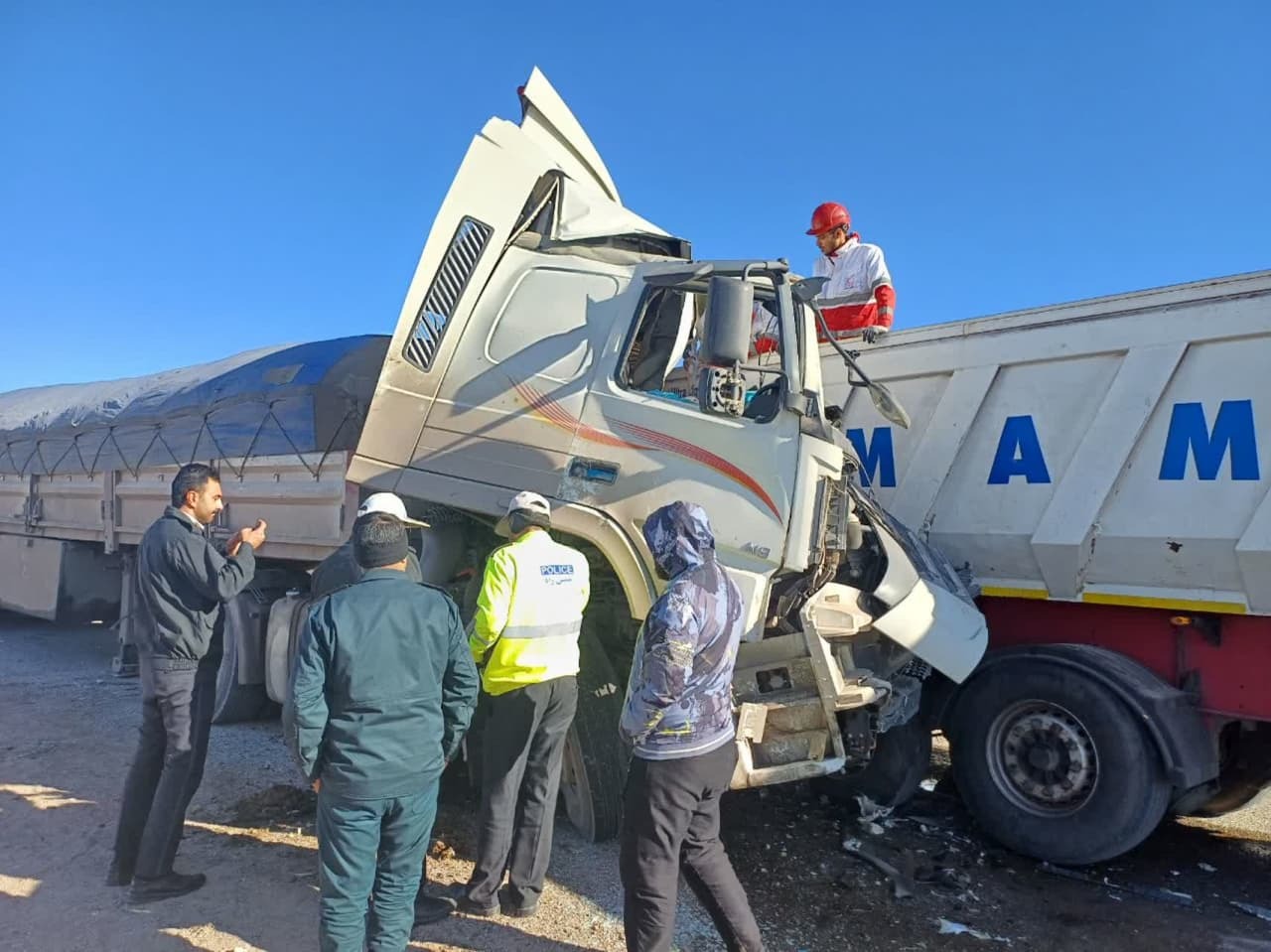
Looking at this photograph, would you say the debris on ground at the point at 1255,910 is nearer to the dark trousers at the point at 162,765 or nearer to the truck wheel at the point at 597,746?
the truck wheel at the point at 597,746

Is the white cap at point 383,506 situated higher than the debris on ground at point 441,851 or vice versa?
the white cap at point 383,506

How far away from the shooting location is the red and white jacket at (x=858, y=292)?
18.1ft

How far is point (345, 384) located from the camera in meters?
5.26

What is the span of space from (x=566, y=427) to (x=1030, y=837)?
3.06 metres

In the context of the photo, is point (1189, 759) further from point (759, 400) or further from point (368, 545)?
point (368, 545)

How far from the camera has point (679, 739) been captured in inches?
111

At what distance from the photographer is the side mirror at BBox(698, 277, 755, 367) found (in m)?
3.60

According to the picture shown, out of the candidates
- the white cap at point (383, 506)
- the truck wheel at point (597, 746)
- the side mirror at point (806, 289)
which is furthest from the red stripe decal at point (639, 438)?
the white cap at point (383, 506)

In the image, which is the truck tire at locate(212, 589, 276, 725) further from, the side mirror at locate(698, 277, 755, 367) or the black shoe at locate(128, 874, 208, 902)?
the side mirror at locate(698, 277, 755, 367)

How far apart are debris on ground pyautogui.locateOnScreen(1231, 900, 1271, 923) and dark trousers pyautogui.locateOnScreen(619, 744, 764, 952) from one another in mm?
2656

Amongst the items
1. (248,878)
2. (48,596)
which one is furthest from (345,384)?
(48,596)

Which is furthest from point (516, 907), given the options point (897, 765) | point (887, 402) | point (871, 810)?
point (887, 402)

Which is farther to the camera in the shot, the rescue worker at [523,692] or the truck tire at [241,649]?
the truck tire at [241,649]

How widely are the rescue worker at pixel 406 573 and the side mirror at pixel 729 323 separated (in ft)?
4.59
